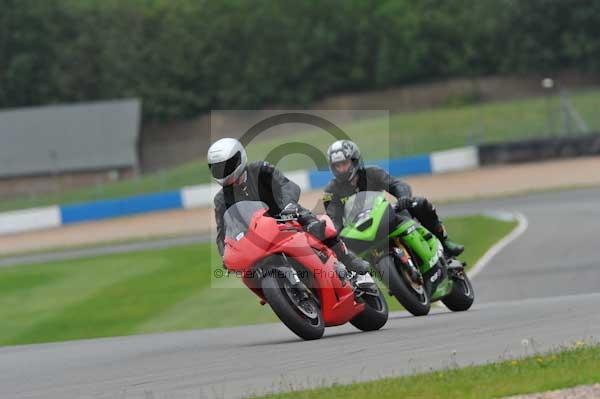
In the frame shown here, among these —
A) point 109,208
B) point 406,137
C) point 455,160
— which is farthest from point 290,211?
point 406,137

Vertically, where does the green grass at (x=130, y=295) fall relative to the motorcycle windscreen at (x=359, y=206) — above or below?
below

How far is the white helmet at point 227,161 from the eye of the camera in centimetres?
1047

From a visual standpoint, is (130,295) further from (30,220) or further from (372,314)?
(30,220)

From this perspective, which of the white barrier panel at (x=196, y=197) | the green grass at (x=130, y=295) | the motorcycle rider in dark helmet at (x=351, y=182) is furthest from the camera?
the white barrier panel at (x=196, y=197)

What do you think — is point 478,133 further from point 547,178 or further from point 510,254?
point 510,254

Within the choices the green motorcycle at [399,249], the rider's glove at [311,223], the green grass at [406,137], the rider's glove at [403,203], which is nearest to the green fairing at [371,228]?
the green motorcycle at [399,249]

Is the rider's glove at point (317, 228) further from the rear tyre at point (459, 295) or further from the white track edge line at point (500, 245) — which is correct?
the white track edge line at point (500, 245)

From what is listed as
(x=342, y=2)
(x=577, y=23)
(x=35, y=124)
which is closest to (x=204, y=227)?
(x=35, y=124)

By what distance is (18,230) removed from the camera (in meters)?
40.4

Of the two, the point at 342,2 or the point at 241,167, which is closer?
the point at 241,167

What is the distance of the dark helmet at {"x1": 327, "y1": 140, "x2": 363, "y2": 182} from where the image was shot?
1201 centimetres

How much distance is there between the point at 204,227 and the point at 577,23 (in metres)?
44.2

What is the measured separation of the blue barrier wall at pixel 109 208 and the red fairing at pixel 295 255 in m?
29.5

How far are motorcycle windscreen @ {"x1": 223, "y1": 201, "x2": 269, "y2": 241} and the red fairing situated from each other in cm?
4
